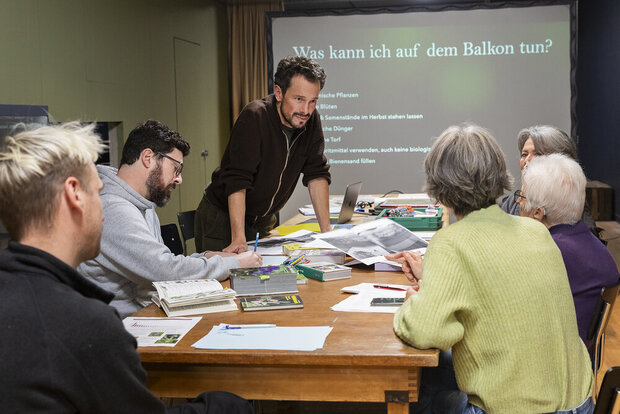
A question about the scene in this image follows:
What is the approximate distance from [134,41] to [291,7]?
3.03 meters

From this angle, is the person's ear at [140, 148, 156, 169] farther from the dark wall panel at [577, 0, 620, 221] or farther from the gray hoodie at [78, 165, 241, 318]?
the dark wall panel at [577, 0, 620, 221]

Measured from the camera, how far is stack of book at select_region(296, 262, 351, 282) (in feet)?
7.44

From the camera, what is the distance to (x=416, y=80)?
5723 millimetres

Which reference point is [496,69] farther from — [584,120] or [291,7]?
[584,120]

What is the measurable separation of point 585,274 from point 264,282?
0.98m

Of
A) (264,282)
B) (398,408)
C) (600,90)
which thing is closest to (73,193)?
(398,408)

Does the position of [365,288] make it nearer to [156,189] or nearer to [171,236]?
[156,189]

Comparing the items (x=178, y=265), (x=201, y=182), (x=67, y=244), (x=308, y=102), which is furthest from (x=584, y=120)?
(x=67, y=244)

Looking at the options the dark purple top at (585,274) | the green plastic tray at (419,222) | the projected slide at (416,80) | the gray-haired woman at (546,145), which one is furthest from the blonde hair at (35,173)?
the projected slide at (416,80)

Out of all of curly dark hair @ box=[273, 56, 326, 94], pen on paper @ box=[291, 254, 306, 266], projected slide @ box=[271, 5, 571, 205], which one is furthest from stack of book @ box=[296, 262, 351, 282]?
projected slide @ box=[271, 5, 571, 205]

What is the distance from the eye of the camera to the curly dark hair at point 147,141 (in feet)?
7.43

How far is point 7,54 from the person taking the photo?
12.4 ft

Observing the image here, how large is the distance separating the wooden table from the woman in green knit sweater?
0.07 metres

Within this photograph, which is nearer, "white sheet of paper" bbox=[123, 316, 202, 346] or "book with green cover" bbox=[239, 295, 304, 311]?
"white sheet of paper" bbox=[123, 316, 202, 346]
